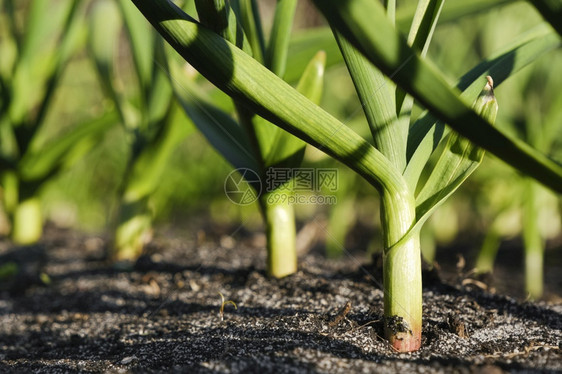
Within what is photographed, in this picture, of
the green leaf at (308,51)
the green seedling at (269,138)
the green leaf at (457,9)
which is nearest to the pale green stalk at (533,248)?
the green leaf at (457,9)

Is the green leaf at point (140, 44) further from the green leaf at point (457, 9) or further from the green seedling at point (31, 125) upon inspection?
the green leaf at point (457, 9)

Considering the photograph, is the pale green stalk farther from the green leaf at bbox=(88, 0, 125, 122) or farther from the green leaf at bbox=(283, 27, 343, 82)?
the green leaf at bbox=(88, 0, 125, 122)

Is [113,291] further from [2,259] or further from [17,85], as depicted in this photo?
[17,85]

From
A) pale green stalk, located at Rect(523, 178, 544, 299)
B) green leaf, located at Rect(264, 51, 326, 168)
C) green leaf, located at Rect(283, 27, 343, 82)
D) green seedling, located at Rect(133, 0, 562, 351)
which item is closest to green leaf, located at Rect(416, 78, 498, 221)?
green seedling, located at Rect(133, 0, 562, 351)

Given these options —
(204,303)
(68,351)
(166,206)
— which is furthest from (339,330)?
(166,206)

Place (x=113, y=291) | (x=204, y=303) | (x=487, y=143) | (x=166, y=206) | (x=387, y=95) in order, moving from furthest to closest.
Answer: (x=166, y=206)
(x=113, y=291)
(x=204, y=303)
(x=387, y=95)
(x=487, y=143)

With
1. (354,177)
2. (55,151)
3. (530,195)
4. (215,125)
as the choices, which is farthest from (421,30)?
(354,177)
